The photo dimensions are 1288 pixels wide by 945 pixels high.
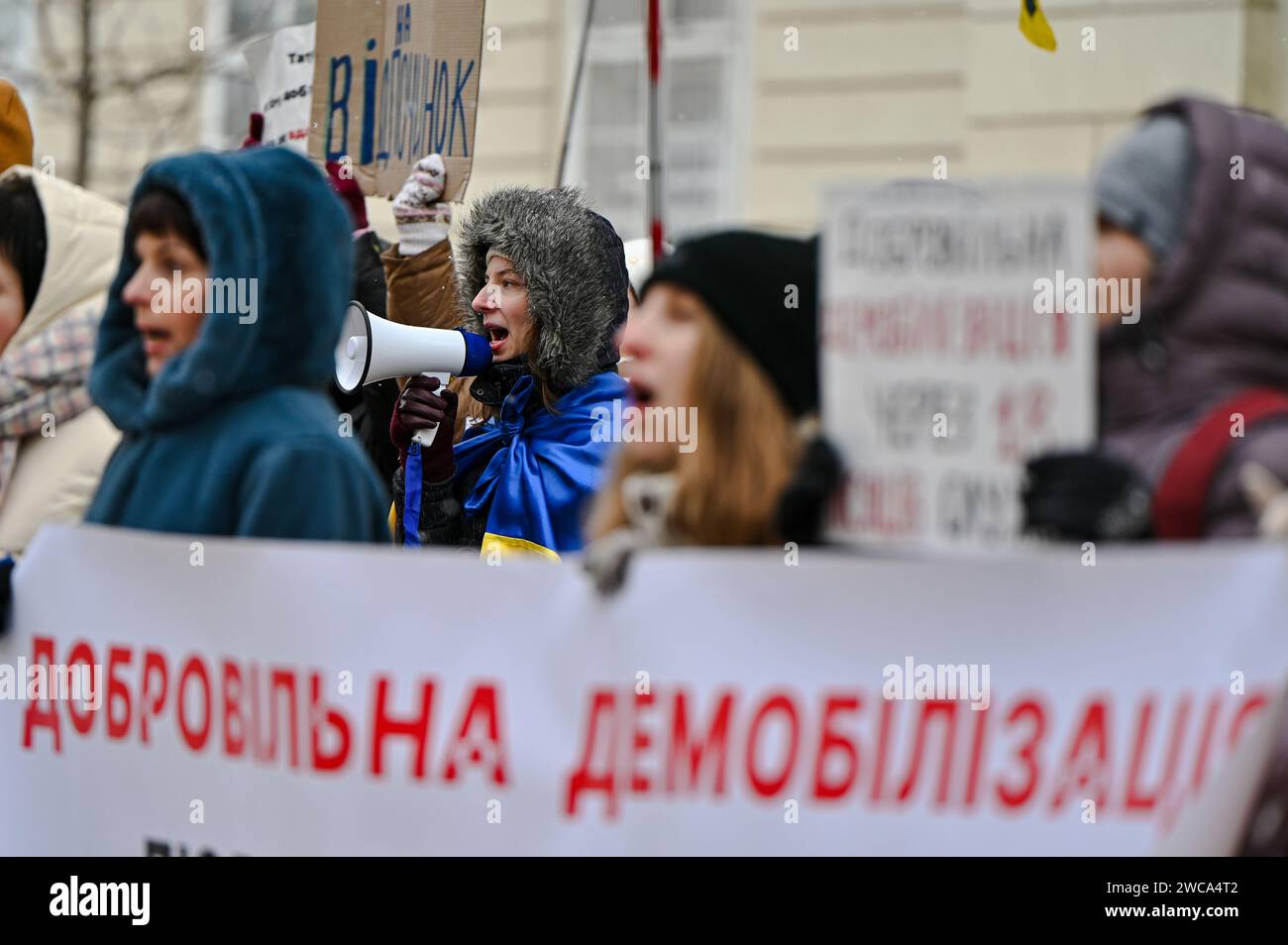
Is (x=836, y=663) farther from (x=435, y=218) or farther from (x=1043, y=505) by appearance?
(x=435, y=218)

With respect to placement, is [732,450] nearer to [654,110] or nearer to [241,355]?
[241,355]

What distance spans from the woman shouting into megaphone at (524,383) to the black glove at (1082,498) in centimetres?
216

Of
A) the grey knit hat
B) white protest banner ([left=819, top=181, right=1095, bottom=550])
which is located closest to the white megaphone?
white protest banner ([left=819, top=181, right=1095, bottom=550])

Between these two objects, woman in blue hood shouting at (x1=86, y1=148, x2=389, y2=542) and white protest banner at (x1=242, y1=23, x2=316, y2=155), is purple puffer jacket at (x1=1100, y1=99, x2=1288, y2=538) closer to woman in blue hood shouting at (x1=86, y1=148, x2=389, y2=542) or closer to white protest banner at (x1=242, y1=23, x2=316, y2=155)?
woman in blue hood shouting at (x1=86, y1=148, x2=389, y2=542)

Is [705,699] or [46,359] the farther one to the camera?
[46,359]

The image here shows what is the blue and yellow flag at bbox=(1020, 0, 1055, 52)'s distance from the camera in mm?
3781

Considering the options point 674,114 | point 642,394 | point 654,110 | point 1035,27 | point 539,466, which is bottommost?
point 539,466

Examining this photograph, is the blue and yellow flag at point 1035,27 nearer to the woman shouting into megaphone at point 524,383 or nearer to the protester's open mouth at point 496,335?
the woman shouting into megaphone at point 524,383

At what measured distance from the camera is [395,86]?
4.57 metres

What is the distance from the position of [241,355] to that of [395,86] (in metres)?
1.99

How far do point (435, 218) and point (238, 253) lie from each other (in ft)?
6.38

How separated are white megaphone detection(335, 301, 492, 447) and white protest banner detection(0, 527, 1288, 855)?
3.96ft

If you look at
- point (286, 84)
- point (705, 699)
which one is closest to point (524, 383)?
point (286, 84)

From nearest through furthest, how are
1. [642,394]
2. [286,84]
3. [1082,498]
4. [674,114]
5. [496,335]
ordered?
[1082,498]
[642,394]
[496,335]
[286,84]
[674,114]
